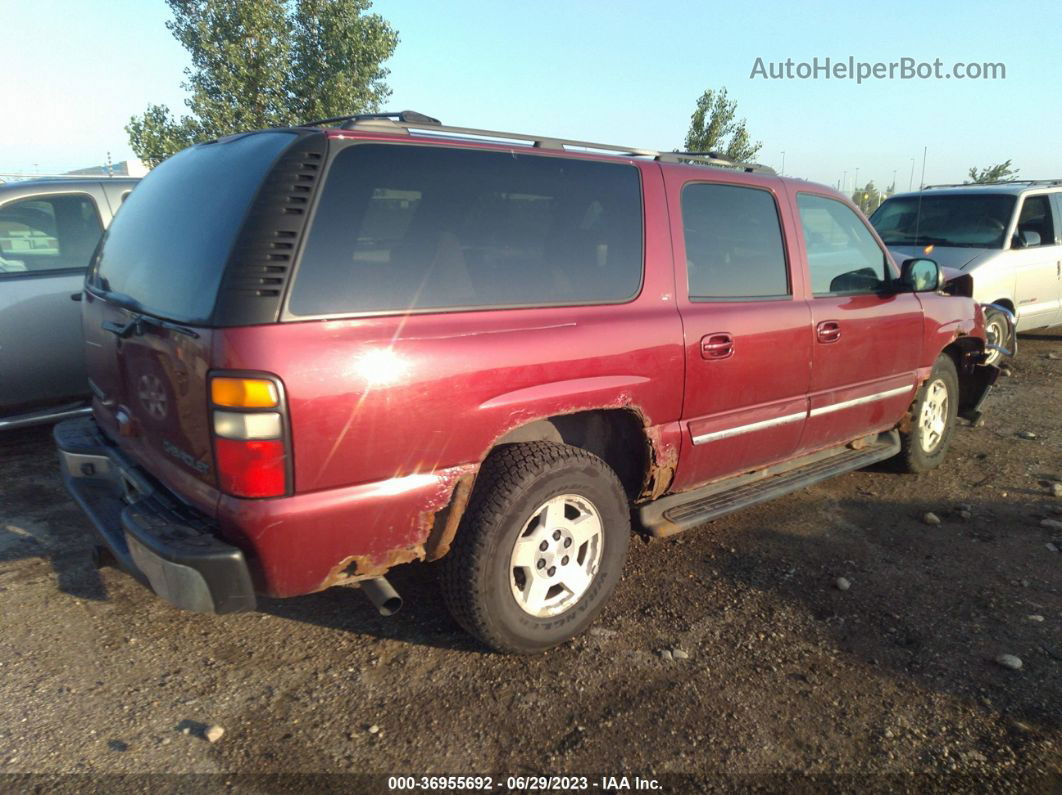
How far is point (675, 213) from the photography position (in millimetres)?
3229

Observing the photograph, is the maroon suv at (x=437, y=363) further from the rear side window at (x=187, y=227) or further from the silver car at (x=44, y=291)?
the silver car at (x=44, y=291)

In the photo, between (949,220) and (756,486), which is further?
(949,220)

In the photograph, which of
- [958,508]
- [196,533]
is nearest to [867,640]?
[958,508]

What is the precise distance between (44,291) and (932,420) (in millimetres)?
5858

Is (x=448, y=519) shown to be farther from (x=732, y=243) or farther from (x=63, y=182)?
(x=63, y=182)

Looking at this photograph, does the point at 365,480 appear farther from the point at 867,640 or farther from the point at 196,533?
the point at 867,640

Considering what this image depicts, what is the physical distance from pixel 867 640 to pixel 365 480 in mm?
2093

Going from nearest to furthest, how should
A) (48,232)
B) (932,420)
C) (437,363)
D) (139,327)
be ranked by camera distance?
(437,363) → (139,327) → (932,420) → (48,232)

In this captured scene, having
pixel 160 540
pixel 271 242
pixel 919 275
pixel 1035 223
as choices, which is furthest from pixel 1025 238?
pixel 160 540

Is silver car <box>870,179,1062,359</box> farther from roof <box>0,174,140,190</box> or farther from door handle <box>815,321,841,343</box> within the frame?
roof <box>0,174,140,190</box>

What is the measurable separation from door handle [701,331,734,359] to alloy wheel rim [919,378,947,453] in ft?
6.94

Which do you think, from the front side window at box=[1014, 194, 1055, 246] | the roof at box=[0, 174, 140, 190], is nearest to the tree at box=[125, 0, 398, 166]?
the roof at box=[0, 174, 140, 190]

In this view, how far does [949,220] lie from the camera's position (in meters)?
8.16

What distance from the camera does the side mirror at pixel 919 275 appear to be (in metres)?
4.21
